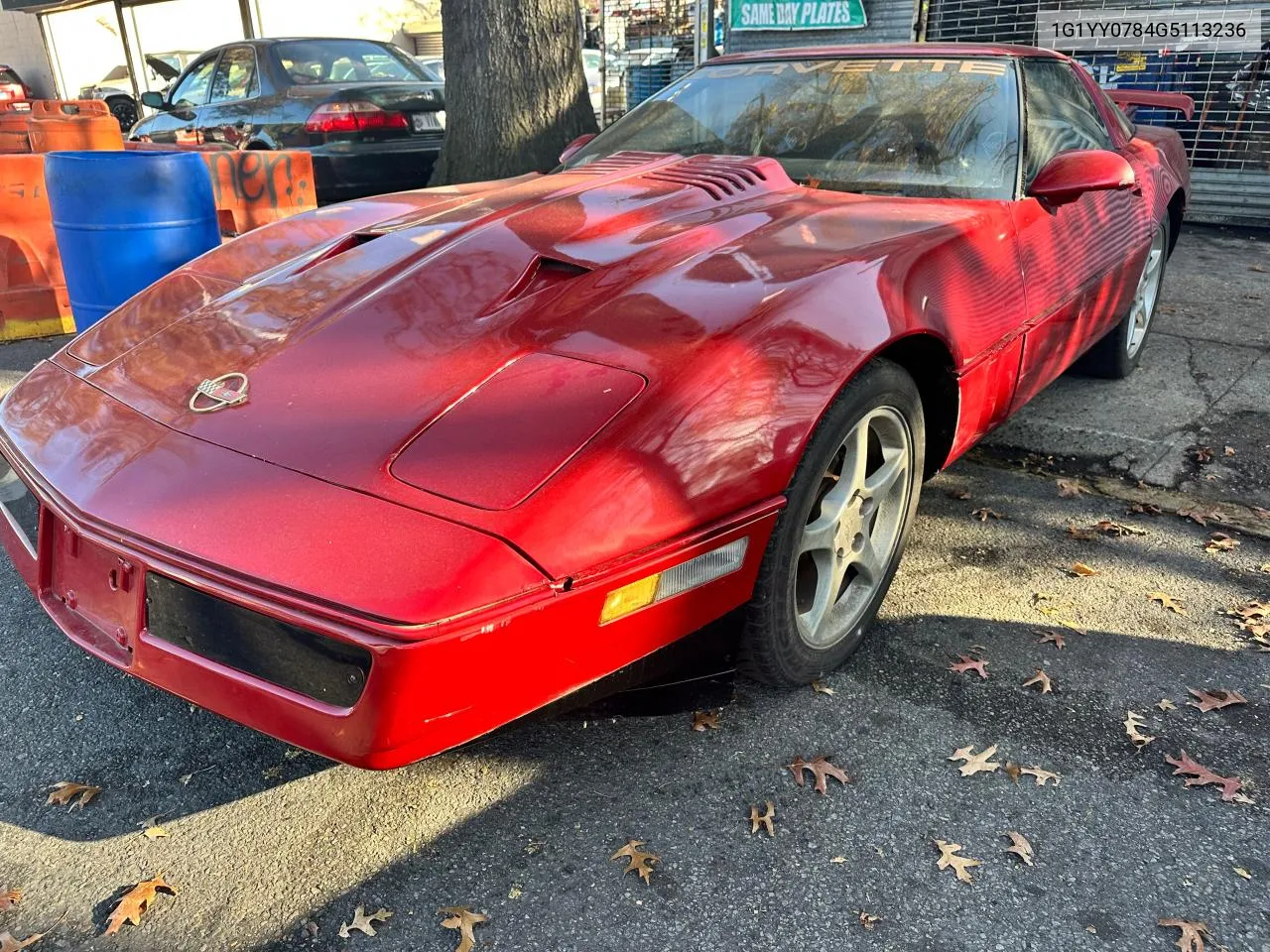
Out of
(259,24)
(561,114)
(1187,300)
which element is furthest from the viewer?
(259,24)

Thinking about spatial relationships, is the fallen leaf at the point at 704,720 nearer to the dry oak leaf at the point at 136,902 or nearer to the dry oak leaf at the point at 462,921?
the dry oak leaf at the point at 462,921

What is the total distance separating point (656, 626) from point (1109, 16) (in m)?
8.87

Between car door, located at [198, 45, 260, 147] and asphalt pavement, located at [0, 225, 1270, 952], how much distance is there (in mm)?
5988

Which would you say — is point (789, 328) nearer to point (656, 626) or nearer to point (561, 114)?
point (656, 626)

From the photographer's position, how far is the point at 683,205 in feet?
8.63

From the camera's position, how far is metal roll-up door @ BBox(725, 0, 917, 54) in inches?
372

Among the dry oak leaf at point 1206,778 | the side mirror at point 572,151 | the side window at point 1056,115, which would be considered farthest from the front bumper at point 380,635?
the side mirror at point 572,151

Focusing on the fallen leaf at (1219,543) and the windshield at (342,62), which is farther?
the windshield at (342,62)

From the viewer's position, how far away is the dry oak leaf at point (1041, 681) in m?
2.35

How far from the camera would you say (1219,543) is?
3.09 meters

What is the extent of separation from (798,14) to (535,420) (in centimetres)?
970

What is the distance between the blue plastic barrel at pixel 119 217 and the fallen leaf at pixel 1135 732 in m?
3.93

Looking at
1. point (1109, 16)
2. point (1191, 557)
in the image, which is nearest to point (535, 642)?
point (1191, 557)

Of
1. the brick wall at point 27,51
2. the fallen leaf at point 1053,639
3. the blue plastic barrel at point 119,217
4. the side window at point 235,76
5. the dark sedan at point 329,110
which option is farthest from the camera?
the brick wall at point 27,51
